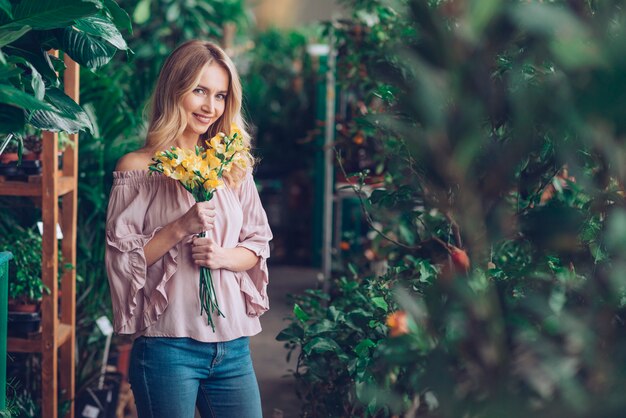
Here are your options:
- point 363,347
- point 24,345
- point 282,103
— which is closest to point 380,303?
point 363,347

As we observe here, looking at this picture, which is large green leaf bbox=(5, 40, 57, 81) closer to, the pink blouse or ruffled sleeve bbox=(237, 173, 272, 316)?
the pink blouse

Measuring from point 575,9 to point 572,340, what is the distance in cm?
40

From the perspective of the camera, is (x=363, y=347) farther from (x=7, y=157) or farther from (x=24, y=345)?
(x=7, y=157)

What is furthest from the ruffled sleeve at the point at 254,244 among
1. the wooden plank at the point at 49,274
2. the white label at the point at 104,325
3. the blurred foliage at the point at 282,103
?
the blurred foliage at the point at 282,103

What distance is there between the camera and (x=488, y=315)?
734 millimetres

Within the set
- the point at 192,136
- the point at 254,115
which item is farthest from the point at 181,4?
the point at 192,136

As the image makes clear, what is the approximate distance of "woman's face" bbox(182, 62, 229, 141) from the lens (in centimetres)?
194

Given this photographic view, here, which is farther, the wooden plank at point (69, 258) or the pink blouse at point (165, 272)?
the wooden plank at point (69, 258)

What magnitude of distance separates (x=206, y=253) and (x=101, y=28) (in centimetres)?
58

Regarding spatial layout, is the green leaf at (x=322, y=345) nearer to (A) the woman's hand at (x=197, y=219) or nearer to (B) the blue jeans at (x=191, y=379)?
(B) the blue jeans at (x=191, y=379)

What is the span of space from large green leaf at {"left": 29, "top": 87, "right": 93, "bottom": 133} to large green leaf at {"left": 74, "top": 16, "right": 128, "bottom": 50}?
0.54 ft

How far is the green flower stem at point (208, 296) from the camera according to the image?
1794 mm

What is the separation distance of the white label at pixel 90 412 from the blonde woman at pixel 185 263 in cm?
125

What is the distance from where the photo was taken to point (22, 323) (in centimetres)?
254
